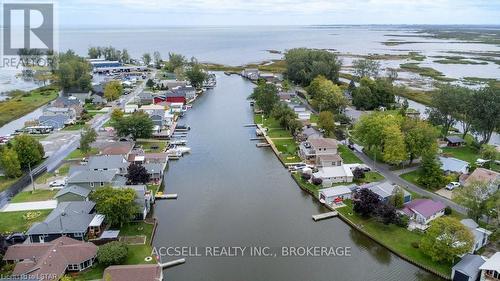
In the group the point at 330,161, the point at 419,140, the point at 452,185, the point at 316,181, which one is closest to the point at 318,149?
the point at 330,161

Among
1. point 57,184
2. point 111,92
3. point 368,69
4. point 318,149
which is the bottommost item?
point 57,184

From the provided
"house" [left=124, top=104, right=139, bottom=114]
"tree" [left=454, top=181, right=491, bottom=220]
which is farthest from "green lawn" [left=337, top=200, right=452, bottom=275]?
"house" [left=124, top=104, right=139, bottom=114]

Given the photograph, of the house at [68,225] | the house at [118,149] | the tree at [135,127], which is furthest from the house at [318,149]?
the house at [68,225]

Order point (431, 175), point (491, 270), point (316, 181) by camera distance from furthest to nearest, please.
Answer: point (316, 181)
point (431, 175)
point (491, 270)

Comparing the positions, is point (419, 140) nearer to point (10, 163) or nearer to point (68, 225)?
point (68, 225)

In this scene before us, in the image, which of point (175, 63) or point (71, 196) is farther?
point (175, 63)

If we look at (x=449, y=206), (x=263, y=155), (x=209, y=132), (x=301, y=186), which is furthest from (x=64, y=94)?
(x=449, y=206)

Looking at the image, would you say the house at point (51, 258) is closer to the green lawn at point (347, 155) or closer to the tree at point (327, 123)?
the green lawn at point (347, 155)
